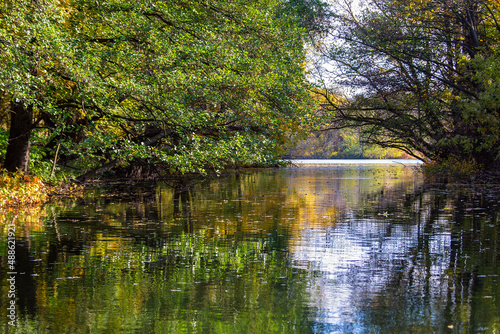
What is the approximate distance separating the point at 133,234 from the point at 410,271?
5898 mm

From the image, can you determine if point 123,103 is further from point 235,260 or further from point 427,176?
point 427,176

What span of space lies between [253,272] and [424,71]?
69.7 ft

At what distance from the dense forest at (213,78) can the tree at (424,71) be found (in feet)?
0.31

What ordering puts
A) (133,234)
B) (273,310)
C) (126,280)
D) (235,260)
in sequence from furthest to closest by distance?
(133,234) → (235,260) → (126,280) → (273,310)

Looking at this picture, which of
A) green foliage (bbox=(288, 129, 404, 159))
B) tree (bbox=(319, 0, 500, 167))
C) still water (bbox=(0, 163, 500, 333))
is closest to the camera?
still water (bbox=(0, 163, 500, 333))

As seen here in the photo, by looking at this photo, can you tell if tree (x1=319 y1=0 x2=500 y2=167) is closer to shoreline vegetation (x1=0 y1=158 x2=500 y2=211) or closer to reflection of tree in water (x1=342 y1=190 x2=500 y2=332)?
shoreline vegetation (x1=0 y1=158 x2=500 y2=211)

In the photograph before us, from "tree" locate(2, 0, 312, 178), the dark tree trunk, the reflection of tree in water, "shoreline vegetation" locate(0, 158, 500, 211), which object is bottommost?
the reflection of tree in water

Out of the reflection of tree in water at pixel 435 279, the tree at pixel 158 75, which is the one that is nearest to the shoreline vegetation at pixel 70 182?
the tree at pixel 158 75

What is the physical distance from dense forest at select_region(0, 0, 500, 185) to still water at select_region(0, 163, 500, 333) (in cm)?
377

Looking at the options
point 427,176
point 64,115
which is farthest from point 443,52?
point 64,115

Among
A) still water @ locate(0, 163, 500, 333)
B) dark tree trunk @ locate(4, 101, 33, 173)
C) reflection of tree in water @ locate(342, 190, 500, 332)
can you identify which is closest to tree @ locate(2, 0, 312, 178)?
dark tree trunk @ locate(4, 101, 33, 173)

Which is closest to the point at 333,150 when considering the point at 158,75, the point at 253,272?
the point at 158,75

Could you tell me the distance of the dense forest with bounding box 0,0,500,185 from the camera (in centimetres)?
1500

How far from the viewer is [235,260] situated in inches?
334
